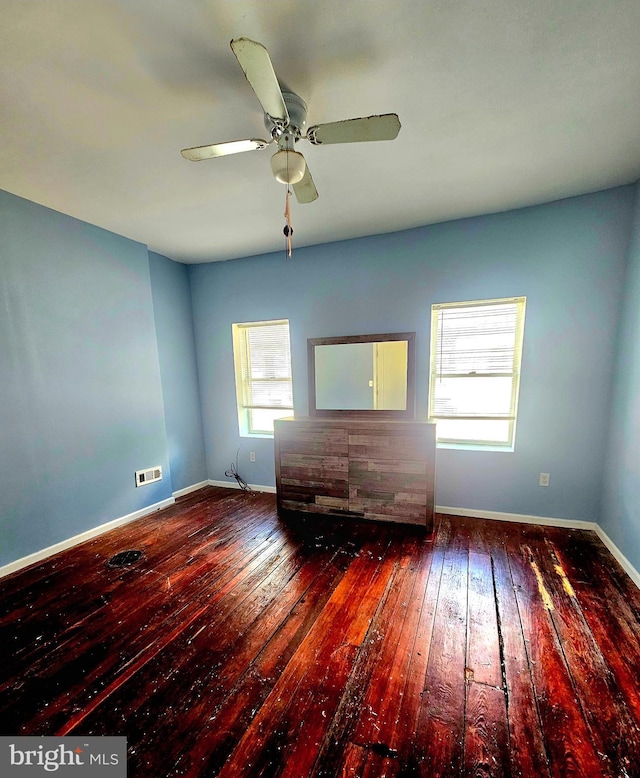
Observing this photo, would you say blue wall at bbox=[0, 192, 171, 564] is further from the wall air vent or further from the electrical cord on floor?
the electrical cord on floor

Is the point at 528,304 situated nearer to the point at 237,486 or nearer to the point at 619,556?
the point at 619,556

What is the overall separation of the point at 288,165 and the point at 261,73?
357 mm

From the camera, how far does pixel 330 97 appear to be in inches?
55.6

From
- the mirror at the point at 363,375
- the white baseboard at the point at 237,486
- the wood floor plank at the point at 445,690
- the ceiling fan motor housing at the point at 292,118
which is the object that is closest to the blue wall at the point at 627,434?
the wood floor plank at the point at 445,690

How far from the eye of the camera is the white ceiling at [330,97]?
1074 mm

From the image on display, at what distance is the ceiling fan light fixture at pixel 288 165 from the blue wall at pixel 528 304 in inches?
66.4

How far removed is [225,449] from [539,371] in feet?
11.0

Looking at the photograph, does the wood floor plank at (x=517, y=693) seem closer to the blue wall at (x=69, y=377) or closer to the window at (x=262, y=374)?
the window at (x=262, y=374)

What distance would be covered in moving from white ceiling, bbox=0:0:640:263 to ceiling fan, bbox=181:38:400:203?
13 cm

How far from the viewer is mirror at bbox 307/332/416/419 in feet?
9.64

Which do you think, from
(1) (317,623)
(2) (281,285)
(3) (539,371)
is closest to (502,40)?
(3) (539,371)

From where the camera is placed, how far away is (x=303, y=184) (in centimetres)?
167

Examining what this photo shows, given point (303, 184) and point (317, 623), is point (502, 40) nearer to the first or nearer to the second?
point (303, 184)

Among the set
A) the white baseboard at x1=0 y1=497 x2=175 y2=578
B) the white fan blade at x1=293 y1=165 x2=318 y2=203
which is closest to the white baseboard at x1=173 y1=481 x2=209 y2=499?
the white baseboard at x1=0 y1=497 x2=175 y2=578
